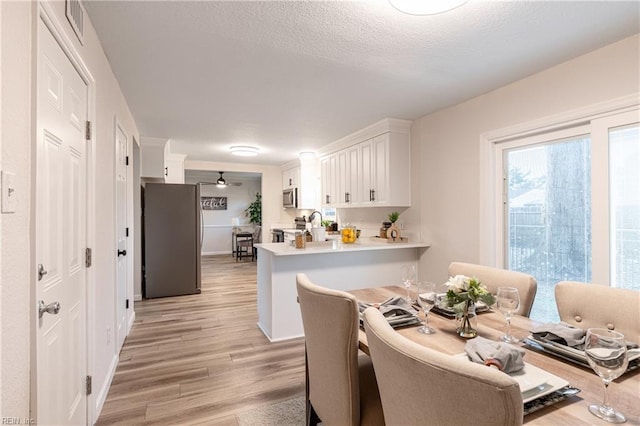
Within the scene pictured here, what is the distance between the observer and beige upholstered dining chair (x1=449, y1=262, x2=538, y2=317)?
67.9 inches

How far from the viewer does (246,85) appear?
2.73 meters

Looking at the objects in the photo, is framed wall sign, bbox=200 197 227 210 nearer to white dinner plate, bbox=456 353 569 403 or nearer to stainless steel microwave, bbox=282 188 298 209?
stainless steel microwave, bbox=282 188 298 209

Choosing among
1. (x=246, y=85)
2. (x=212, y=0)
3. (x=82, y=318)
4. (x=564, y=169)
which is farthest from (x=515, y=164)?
(x=82, y=318)

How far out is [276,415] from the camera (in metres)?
1.98

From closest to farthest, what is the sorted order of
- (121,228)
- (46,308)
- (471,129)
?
1. (46,308)
2. (121,228)
3. (471,129)

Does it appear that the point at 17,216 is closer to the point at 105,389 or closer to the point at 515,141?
the point at 105,389

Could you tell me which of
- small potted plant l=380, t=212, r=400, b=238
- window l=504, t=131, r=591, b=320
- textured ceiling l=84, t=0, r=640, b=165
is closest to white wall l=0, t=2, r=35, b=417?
textured ceiling l=84, t=0, r=640, b=165

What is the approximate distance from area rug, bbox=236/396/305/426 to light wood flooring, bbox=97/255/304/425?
2.4 inches

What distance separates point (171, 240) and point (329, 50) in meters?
3.91

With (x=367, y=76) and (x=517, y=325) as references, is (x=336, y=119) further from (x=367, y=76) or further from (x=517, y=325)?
(x=517, y=325)

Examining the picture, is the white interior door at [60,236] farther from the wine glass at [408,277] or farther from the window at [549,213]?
the window at [549,213]

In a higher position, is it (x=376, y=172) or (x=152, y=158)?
(x=152, y=158)

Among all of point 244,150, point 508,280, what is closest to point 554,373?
point 508,280

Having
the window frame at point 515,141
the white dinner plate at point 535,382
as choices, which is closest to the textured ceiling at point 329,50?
the window frame at point 515,141
